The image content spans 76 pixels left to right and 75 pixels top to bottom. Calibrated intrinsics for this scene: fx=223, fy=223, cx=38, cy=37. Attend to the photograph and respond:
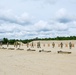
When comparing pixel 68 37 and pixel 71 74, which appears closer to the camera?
pixel 71 74

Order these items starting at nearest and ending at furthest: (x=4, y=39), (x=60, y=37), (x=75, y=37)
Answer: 1. (x=4, y=39)
2. (x=75, y=37)
3. (x=60, y=37)

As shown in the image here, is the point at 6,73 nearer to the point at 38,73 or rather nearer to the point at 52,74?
the point at 38,73

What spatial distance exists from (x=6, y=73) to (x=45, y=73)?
2.02 metres

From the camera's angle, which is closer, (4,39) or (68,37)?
(4,39)

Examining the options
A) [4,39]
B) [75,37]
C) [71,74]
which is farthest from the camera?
[75,37]

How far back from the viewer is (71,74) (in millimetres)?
10984

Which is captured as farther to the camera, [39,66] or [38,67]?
[39,66]

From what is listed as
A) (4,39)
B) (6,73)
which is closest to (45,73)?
(6,73)

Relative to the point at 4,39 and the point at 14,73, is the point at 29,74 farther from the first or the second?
the point at 4,39

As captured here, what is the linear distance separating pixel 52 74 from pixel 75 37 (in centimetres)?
6287

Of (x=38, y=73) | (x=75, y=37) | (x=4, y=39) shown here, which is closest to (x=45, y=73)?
(x=38, y=73)

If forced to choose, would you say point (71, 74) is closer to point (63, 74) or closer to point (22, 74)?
point (63, 74)

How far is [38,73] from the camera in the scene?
11438mm

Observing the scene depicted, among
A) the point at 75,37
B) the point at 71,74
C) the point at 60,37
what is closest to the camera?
the point at 71,74
